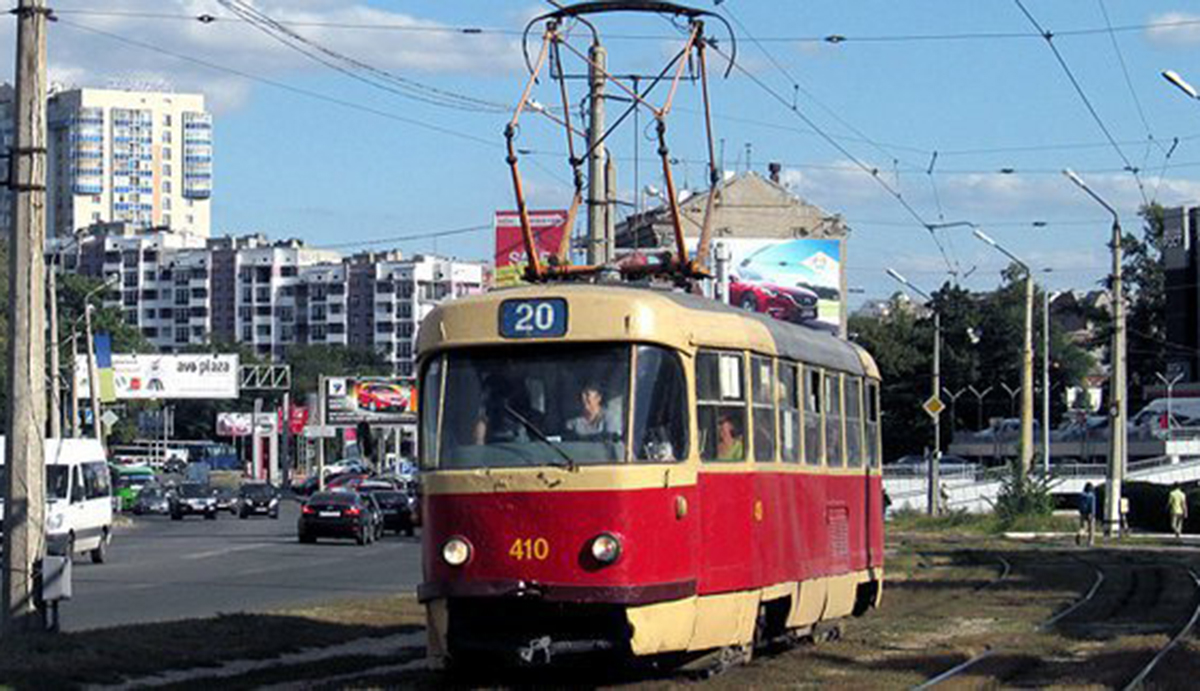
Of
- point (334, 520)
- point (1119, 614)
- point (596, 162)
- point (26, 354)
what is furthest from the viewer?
point (334, 520)

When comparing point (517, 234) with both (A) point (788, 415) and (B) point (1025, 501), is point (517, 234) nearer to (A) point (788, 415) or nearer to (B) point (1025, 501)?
(B) point (1025, 501)

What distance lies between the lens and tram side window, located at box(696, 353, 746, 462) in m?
15.1

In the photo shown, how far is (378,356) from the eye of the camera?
17900cm

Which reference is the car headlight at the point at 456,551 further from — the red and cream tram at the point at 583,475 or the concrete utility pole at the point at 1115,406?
the concrete utility pole at the point at 1115,406

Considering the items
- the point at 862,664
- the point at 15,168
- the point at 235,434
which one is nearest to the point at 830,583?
the point at 862,664

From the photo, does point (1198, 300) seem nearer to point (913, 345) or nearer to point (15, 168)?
point (913, 345)

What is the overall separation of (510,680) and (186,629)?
541cm

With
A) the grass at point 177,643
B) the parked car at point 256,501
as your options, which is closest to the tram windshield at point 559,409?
the grass at point 177,643

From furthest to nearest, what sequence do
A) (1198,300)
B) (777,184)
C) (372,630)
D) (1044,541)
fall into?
(1198,300), (777,184), (1044,541), (372,630)

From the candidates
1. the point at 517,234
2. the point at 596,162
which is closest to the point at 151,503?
the point at 517,234

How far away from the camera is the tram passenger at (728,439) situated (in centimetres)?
1546

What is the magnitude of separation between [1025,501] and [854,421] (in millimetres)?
33825

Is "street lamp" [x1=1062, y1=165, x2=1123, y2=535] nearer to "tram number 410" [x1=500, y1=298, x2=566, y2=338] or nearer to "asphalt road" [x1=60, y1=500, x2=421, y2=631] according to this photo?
"asphalt road" [x1=60, y1=500, x2=421, y2=631]

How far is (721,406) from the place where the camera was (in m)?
15.5
